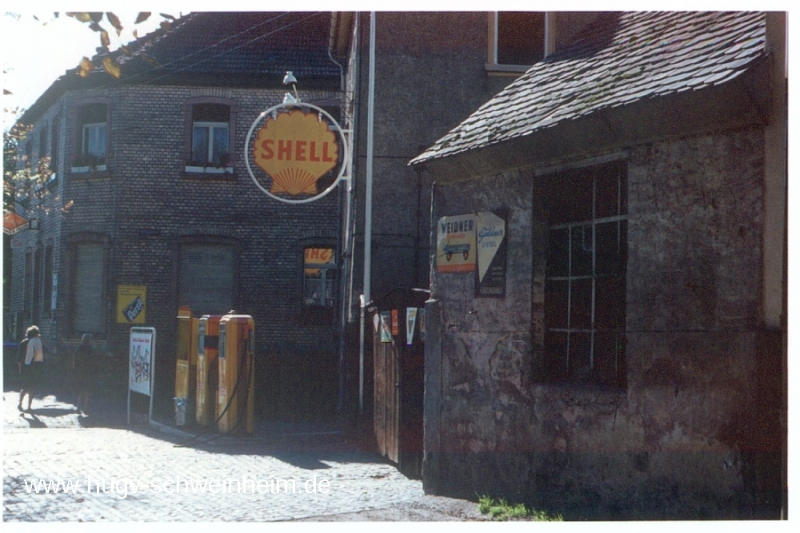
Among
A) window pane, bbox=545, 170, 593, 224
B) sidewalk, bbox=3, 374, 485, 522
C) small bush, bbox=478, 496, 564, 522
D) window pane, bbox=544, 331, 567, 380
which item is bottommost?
sidewalk, bbox=3, 374, 485, 522

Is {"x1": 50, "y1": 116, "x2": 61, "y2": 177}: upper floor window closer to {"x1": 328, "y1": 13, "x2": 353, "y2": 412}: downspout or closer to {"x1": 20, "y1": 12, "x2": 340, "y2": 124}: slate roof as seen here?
{"x1": 20, "y1": 12, "x2": 340, "y2": 124}: slate roof

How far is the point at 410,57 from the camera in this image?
48.9 ft

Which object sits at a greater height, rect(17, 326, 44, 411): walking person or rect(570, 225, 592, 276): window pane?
rect(570, 225, 592, 276): window pane

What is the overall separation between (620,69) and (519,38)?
7.68m

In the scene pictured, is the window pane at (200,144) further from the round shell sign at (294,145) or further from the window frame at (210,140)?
the round shell sign at (294,145)

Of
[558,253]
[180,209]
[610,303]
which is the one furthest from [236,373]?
[180,209]

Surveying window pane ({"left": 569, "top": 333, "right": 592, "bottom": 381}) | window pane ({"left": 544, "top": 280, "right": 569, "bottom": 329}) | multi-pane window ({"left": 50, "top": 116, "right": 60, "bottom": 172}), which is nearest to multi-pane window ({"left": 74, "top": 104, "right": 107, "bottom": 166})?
multi-pane window ({"left": 50, "top": 116, "right": 60, "bottom": 172})

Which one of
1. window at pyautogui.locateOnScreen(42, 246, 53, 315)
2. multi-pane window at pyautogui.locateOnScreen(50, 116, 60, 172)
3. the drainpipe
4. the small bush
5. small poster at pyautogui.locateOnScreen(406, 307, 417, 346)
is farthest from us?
window at pyautogui.locateOnScreen(42, 246, 53, 315)

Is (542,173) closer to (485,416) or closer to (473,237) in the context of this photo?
(473,237)

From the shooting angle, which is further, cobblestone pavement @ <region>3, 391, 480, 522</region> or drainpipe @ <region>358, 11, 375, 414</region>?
drainpipe @ <region>358, 11, 375, 414</region>

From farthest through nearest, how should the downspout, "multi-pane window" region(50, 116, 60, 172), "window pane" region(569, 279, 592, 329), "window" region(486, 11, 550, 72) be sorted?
"multi-pane window" region(50, 116, 60, 172) < the downspout < "window" region(486, 11, 550, 72) < "window pane" region(569, 279, 592, 329)

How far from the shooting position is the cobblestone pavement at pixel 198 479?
7.41 metres

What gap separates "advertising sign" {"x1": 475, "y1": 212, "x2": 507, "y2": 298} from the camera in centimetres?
806

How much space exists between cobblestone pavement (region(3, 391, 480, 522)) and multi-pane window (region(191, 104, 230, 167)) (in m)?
8.21
